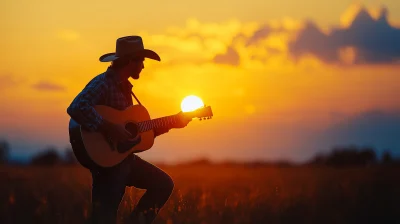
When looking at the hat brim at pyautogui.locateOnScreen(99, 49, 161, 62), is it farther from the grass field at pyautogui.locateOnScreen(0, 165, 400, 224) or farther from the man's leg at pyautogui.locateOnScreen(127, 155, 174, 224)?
the grass field at pyautogui.locateOnScreen(0, 165, 400, 224)

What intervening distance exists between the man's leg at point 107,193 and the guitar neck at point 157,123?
70 cm

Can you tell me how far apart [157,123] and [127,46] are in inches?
40.9

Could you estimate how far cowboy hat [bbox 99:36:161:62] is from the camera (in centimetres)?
800

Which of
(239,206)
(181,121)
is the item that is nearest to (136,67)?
(181,121)

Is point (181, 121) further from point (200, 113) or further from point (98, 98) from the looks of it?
point (98, 98)

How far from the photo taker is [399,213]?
9.58m

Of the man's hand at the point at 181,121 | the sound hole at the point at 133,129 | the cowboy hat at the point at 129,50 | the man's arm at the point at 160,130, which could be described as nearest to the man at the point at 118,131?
the cowboy hat at the point at 129,50

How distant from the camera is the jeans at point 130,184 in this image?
7.54 meters

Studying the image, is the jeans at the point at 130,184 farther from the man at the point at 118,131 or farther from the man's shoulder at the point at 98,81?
the man's shoulder at the point at 98,81

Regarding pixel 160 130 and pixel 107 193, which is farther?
pixel 160 130

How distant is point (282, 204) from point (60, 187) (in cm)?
442

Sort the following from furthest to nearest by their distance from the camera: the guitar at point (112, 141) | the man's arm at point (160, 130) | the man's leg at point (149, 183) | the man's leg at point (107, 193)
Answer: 1. the man's arm at point (160, 130)
2. the man's leg at point (149, 183)
3. the guitar at point (112, 141)
4. the man's leg at point (107, 193)

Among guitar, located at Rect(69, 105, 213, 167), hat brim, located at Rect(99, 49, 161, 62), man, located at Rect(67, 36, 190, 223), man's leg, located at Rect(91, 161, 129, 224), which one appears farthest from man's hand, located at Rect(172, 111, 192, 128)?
man's leg, located at Rect(91, 161, 129, 224)

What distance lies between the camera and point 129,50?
7996 millimetres
